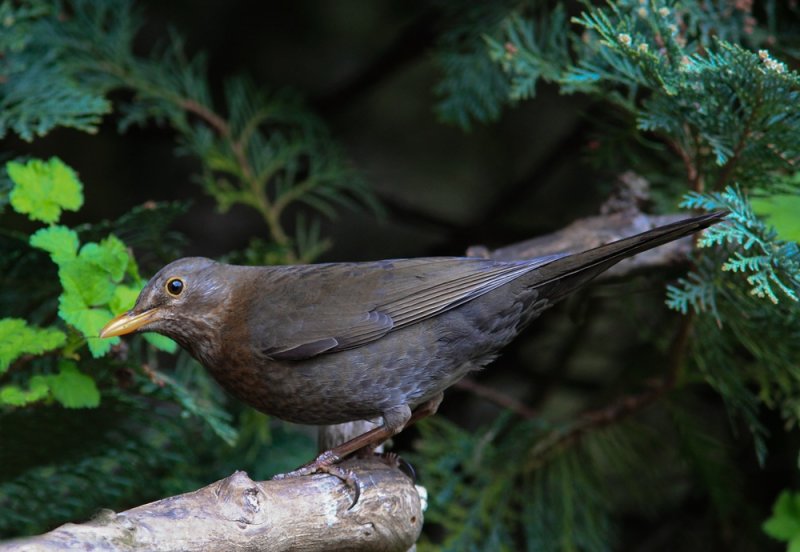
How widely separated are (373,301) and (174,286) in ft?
2.03

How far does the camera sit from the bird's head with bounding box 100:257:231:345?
8.80 ft

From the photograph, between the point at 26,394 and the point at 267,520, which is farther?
the point at 26,394

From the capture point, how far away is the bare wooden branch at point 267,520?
5.93ft

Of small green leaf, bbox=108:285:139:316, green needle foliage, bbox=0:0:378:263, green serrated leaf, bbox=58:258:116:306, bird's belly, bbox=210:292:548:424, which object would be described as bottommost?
bird's belly, bbox=210:292:548:424

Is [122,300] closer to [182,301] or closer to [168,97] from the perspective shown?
[182,301]

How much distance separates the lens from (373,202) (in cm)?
A: 430

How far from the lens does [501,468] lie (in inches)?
145

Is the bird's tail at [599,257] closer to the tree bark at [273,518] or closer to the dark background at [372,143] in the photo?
the tree bark at [273,518]

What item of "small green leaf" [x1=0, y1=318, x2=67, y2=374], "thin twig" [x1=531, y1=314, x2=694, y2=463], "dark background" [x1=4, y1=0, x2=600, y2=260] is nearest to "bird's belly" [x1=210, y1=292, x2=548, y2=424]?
"small green leaf" [x1=0, y1=318, x2=67, y2=374]

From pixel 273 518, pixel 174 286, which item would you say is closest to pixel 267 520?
pixel 273 518

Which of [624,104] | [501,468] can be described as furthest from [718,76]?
[501,468]

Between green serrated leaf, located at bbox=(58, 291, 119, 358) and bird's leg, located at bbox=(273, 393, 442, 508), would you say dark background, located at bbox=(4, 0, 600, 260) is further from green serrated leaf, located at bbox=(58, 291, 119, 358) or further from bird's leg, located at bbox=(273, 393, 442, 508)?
green serrated leaf, located at bbox=(58, 291, 119, 358)

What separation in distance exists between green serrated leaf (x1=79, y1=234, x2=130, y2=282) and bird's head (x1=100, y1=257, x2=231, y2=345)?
0.36 ft

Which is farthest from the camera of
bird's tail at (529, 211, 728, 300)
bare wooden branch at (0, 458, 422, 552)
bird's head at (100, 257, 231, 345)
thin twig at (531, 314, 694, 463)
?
thin twig at (531, 314, 694, 463)
